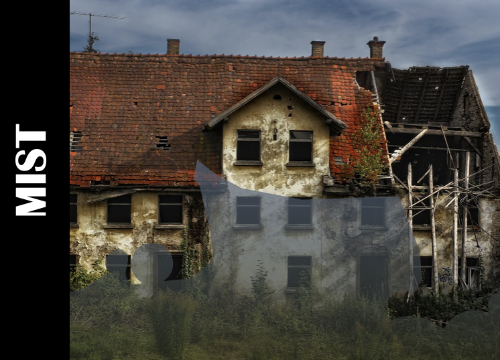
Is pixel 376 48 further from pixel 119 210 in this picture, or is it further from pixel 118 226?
pixel 118 226

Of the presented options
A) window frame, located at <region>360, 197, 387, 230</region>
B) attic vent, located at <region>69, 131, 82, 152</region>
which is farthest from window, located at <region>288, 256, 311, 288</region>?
attic vent, located at <region>69, 131, 82, 152</region>

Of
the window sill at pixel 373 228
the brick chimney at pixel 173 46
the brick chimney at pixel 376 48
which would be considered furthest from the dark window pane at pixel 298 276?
the brick chimney at pixel 376 48

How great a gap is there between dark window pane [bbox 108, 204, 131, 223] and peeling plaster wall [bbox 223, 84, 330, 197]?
376 centimetres

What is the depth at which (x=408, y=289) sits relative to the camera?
1836 centimetres

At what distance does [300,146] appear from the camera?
1862cm

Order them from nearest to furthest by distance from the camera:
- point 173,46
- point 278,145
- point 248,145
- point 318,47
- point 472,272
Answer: point 278,145 → point 248,145 → point 472,272 → point 173,46 → point 318,47

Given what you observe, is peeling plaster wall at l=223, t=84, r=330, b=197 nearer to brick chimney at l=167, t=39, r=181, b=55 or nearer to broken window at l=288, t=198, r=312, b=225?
broken window at l=288, t=198, r=312, b=225

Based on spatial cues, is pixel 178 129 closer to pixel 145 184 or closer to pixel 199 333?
pixel 145 184

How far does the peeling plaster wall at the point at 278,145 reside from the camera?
18266 mm

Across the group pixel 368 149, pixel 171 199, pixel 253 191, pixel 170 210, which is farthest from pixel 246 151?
pixel 368 149

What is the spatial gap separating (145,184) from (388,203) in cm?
869

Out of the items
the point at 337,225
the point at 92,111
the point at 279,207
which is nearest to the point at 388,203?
the point at 337,225

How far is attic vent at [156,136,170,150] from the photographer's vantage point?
1908 cm

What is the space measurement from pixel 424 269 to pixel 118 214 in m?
11.3
